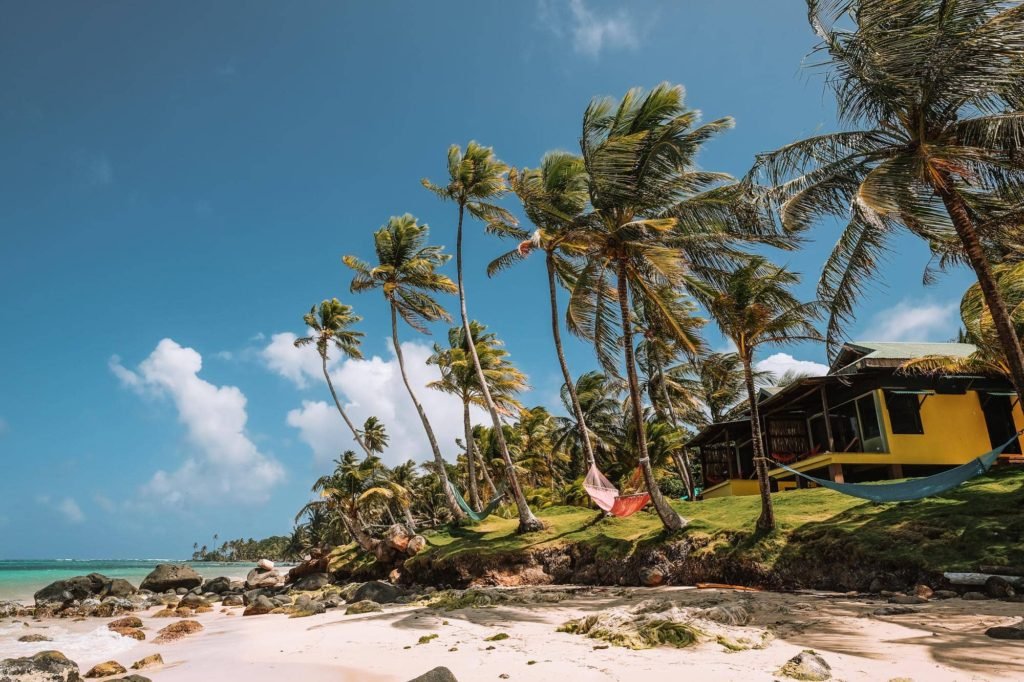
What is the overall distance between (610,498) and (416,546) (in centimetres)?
651

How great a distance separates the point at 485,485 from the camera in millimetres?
32688

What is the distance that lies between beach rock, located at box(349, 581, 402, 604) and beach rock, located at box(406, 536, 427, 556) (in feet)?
9.64

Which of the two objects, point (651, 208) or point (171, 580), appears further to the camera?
point (171, 580)

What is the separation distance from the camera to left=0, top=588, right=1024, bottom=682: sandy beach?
13.7 feet

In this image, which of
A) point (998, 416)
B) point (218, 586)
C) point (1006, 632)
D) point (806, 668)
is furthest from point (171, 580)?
point (998, 416)

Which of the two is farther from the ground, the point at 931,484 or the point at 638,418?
the point at 638,418

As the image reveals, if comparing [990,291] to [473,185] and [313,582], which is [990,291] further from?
[313,582]

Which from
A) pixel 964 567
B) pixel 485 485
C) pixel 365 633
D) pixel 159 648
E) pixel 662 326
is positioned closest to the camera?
pixel 964 567

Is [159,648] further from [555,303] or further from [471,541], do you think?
[555,303]

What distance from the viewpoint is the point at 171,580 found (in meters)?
23.9

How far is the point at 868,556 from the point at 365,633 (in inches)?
273

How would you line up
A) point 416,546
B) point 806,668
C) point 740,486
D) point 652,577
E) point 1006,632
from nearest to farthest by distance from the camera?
point 806,668
point 1006,632
point 652,577
point 416,546
point 740,486

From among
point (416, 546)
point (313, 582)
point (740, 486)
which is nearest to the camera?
point (416, 546)

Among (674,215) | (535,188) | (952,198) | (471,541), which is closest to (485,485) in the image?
(471,541)
